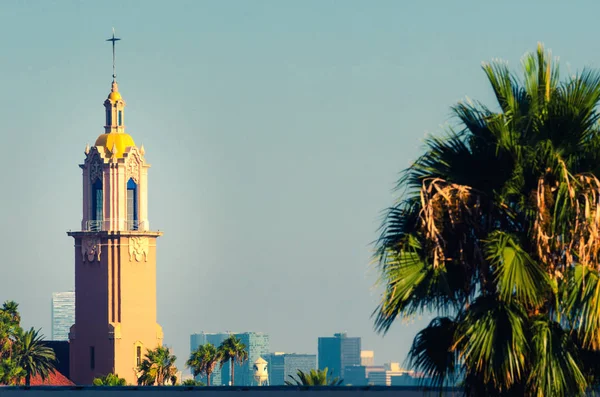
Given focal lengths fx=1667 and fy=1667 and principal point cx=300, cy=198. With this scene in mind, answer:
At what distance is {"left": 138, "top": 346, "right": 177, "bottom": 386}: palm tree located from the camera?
116 m

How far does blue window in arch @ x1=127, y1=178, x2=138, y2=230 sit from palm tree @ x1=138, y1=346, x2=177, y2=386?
1042cm

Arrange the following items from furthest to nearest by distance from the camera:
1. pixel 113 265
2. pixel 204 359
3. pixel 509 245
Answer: pixel 113 265 < pixel 204 359 < pixel 509 245

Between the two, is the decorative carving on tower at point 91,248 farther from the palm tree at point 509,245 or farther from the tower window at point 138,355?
the palm tree at point 509,245

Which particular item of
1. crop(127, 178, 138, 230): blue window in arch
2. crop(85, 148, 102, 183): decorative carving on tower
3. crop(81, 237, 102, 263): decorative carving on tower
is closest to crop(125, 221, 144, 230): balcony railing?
crop(127, 178, 138, 230): blue window in arch

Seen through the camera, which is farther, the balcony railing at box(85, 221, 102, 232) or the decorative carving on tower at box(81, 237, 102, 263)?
the balcony railing at box(85, 221, 102, 232)

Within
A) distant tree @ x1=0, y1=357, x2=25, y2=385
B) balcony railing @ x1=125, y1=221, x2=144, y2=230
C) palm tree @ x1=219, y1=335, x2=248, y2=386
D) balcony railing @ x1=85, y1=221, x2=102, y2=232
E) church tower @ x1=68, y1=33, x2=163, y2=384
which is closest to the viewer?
distant tree @ x1=0, y1=357, x2=25, y2=385

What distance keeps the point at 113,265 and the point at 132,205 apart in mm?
5055

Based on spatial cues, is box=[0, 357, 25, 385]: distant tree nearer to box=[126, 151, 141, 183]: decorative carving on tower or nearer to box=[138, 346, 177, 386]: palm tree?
box=[138, 346, 177, 386]: palm tree

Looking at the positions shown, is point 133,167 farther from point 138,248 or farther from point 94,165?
point 138,248

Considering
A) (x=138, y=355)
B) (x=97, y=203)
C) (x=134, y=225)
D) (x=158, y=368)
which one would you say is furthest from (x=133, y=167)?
(x=158, y=368)

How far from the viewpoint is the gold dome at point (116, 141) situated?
128m

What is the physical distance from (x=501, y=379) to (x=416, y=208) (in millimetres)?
2670

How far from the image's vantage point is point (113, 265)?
417 ft

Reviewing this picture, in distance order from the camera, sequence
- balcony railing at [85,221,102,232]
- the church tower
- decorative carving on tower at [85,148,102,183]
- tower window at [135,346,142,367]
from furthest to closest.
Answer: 1. decorative carving on tower at [85,148,102,183]
2. balcony railing at [85,221,102,232]
3. the church tower
4. tower window at [135,346,142,367]
